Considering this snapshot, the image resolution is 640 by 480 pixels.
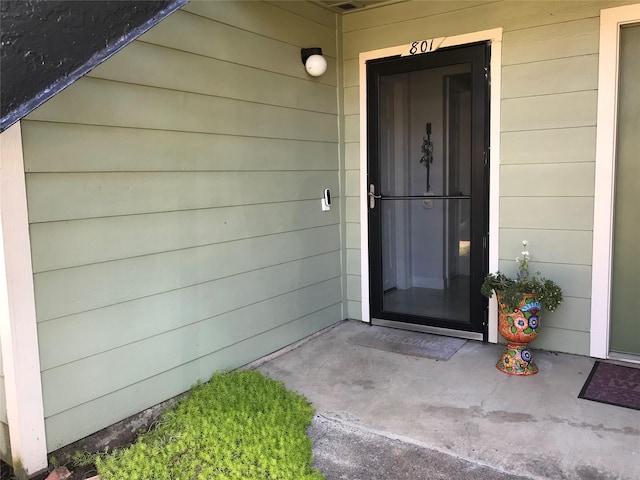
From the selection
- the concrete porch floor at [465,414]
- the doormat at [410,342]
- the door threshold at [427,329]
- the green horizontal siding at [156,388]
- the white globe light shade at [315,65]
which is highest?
the white globe light shade at [315,65]

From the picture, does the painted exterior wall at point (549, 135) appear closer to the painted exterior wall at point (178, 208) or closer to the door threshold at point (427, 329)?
the door threshold at point (427, 329)

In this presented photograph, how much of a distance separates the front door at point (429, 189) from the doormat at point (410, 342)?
90 millimetres

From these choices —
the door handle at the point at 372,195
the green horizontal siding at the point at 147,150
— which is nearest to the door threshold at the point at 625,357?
the door handle at the point at 372,195

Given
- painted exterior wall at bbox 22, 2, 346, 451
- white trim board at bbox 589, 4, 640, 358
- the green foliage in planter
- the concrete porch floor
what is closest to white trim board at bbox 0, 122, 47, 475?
painted exterior wall at bbox 22, 2, 346, 451

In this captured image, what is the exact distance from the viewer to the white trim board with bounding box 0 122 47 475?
6.35 ft

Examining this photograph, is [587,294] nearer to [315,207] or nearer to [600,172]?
[600,172]

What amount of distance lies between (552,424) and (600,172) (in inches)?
59.1

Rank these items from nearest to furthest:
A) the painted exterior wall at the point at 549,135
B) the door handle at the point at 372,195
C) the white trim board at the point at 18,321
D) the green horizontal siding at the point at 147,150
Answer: the white trim board at the point at 18,321, the green horizontal siding at the point at 147,150, the painted exterior wall at the point at 549,135, the door handle at the point at 372,195

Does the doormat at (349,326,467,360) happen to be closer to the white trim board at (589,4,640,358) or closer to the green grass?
the white trim board at (589,4,640,358)

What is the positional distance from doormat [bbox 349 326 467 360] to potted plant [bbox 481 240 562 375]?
1.40 ft

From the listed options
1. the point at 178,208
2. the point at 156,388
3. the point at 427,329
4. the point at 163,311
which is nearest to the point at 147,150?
the point at 178,208

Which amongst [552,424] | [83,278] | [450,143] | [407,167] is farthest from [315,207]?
[552,424]

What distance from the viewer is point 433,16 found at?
3.43 m

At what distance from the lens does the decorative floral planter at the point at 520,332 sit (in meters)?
2.87
